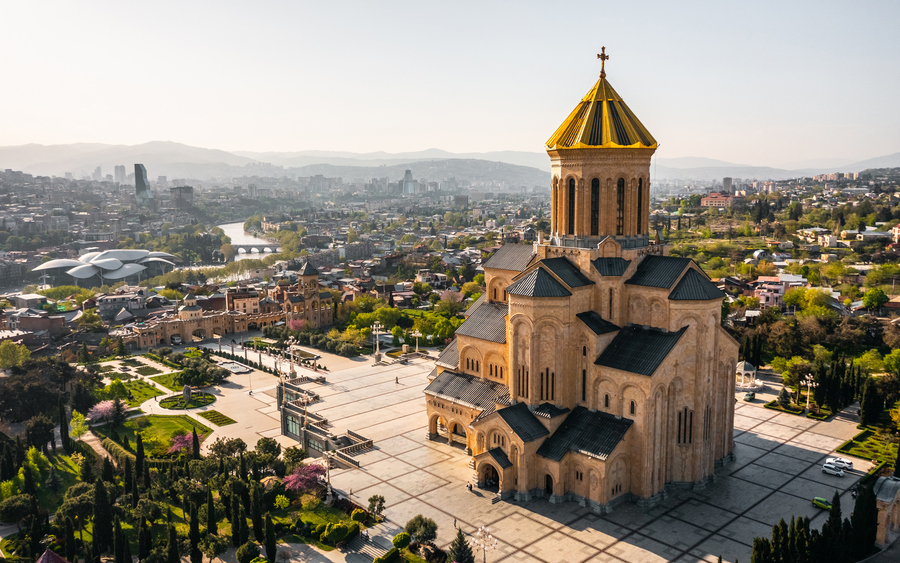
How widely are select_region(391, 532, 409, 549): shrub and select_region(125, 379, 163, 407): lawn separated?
32511mm

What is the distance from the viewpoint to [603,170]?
3347cm

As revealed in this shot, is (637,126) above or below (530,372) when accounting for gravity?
above

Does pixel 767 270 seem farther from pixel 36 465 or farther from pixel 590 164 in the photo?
pixel 36 465

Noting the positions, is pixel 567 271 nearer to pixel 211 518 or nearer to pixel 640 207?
pixel 640 207

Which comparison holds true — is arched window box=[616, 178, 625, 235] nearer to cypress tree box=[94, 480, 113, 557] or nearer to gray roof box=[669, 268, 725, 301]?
gray roof box=[669, 268, 725, 301]

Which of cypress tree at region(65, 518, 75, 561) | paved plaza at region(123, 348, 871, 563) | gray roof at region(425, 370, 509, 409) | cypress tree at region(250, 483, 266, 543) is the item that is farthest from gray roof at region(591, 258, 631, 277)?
cypress tree at region(65, 518, 75, 561)

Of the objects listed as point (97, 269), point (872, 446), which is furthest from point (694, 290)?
point (97, 269)

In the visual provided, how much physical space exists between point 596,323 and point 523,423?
6.44m

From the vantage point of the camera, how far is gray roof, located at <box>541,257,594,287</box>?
32719mm

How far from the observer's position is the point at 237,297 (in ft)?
266

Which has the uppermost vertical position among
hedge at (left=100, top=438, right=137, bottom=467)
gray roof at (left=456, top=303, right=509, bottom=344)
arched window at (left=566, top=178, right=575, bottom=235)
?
arched window at (left=566, top=178, right=575, bottom=235)

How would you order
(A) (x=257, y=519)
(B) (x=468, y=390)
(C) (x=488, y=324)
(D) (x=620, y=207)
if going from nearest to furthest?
(A) (x=257, y=519)
(D) (x=620, y=207)
(B) (x=468, y=390)
(C) (x=488, y=324)

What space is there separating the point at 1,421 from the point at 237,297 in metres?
38.3

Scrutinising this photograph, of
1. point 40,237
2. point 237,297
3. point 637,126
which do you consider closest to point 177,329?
point 237,297
